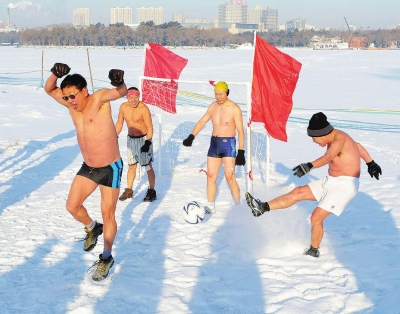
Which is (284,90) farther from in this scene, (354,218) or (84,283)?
(84,283)

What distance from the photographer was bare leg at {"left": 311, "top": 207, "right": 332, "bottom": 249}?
4953mm

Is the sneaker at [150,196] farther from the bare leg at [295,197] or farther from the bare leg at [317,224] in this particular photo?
the bare leg at [317,224]

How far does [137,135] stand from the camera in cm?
739

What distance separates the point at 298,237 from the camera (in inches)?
222

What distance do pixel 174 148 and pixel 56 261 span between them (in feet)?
21.2

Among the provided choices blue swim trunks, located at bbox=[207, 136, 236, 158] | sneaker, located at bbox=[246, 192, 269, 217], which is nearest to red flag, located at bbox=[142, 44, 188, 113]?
blue swim trunks, located at bbox=[207, 136, 236, 158]

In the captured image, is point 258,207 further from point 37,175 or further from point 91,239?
point 37,175

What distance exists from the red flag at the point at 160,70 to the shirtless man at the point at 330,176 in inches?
181

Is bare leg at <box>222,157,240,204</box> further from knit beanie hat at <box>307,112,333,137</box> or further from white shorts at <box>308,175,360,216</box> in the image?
knit beanie hat at <box>307,112,333,137</box>

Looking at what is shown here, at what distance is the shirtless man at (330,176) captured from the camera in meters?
4.70

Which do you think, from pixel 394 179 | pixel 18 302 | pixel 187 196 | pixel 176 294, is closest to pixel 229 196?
pixel 187 196

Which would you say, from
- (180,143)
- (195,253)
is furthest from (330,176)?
(180,143)

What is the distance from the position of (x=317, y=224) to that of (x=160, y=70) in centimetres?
525

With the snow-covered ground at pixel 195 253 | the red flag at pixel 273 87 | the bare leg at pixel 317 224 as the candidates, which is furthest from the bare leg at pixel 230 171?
the bare leg at pixel 317 224
